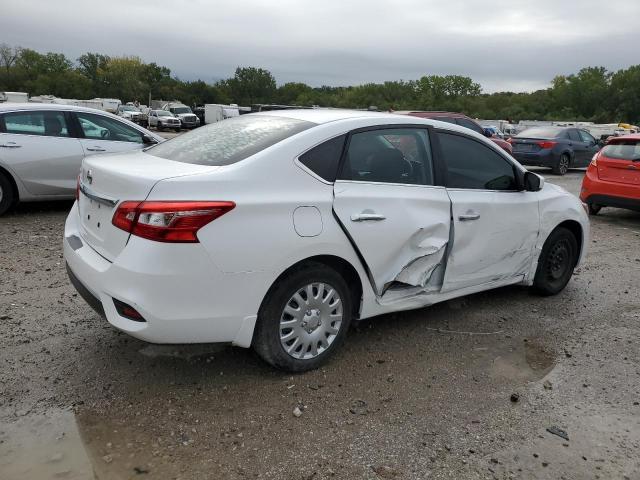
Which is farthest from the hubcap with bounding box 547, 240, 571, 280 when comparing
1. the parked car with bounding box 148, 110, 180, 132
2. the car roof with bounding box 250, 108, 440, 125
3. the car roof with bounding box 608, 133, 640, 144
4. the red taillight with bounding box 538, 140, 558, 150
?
the parked car with bounding box 148, 110, 180, 132

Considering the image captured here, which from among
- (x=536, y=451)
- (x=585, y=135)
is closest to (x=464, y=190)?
(x=536, y=451)

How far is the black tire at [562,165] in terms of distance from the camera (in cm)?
1710

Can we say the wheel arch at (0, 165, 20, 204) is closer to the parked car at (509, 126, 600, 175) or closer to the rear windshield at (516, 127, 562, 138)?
the parked car at (509, 126, 600, 175)

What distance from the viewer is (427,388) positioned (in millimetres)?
3527

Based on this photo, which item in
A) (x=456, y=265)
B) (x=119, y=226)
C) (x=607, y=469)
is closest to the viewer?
(x=607, y=469)

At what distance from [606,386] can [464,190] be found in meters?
1.66

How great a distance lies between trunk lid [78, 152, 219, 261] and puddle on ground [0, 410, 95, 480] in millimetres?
924

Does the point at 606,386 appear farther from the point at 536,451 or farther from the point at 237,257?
the point at 237,257

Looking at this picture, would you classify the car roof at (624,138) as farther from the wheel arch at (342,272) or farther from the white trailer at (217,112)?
the white trailer at (217,112)

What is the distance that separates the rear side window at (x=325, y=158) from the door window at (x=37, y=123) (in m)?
5.54

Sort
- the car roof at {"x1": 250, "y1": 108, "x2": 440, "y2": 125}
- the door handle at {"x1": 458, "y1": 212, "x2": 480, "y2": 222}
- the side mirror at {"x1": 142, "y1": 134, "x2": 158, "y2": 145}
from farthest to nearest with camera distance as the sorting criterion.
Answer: the side mirror at {"x1": 142, "y1": 134, "x2": 158, "y2": 145} → the door handle at {"x1": 458, "y1": 212, "x2": 480, "y2": 222} → the car roof at {"x1": 250, "y1": 108, "x2": 440, "y2": 125}

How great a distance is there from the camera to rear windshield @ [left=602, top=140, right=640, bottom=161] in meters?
9.21

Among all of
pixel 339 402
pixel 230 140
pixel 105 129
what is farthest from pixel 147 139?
pixel 339 402

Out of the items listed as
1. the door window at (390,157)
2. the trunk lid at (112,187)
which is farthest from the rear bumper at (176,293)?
the door window at (390,157)
